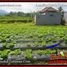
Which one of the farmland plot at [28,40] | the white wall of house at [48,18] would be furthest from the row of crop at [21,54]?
the white wall of house at [48,18]

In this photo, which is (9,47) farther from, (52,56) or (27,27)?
(52,56)

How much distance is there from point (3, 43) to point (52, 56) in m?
0.81

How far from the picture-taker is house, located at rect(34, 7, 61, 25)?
3.36 meters

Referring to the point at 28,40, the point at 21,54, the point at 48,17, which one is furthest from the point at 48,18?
the point at 21,54

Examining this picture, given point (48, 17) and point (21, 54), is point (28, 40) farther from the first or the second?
point (48, 17)

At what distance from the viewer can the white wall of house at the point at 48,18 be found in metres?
3.36

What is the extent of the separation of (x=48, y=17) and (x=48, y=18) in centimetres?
2

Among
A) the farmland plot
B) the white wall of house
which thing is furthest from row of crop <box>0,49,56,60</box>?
the white wall of house

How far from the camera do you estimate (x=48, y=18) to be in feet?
11.1

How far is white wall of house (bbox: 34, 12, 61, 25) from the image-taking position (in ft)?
11.0

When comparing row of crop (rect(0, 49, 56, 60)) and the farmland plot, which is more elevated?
the farmland plot

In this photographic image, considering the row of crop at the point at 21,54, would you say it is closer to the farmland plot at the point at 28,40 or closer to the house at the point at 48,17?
the farmland plot at the point at 28,40

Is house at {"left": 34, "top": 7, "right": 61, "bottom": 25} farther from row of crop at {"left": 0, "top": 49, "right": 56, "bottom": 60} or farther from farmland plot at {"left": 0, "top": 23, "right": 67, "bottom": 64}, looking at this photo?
row of crop at {"left": 0, "top": 49, "right": 56, "bottom": 60}

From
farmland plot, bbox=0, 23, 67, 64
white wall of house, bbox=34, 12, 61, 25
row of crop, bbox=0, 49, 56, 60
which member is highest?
white wall of house, bbox=34, 12, 61, 25
